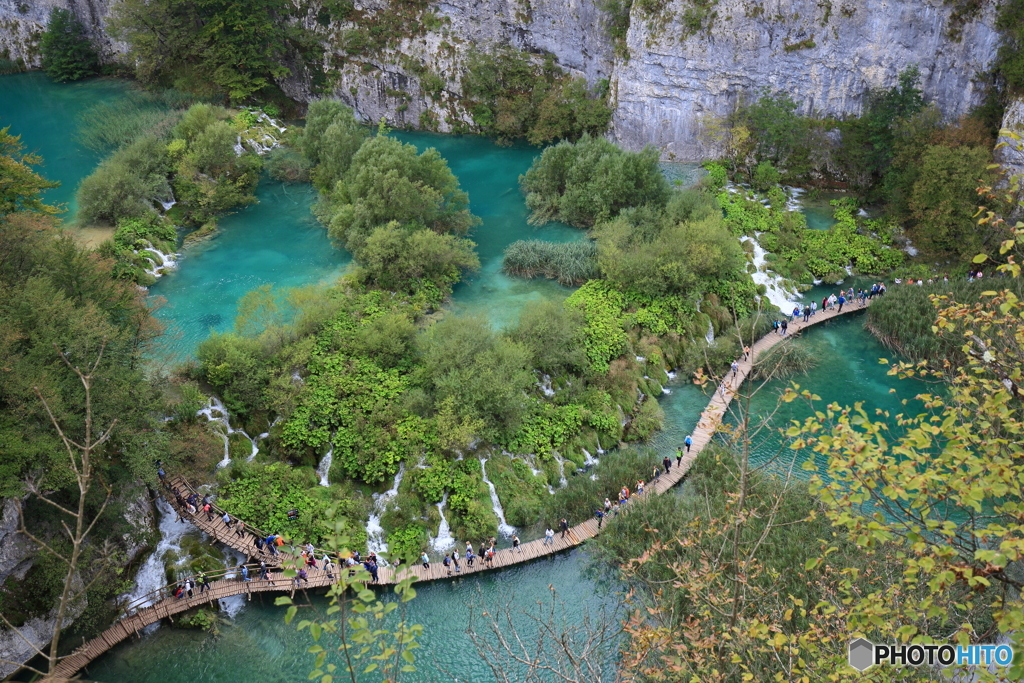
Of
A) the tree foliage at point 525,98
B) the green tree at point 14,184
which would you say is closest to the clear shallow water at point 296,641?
the green tree at point 14,184

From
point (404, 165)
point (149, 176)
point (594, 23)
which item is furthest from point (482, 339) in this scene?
point (594, 23)

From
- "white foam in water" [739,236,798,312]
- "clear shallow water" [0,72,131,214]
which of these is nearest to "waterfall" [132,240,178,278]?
"clear shallow water" [0,72,131,214]

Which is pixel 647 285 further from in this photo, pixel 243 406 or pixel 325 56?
pixel 325 56

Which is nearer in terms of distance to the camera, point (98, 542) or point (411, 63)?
point (98, 542)

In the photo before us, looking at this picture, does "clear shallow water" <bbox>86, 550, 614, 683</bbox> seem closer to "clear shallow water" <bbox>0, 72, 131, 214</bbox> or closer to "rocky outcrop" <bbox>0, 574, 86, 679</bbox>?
"rocky outcrop" <bbox>0, 574, 86, 679</bbox>

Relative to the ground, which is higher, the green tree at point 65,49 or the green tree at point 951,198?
the green tree at point 65,49

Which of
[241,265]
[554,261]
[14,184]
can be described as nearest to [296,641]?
[14,184]

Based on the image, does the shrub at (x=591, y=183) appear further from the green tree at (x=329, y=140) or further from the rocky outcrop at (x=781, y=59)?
the green tree at (x=329, y=140)
